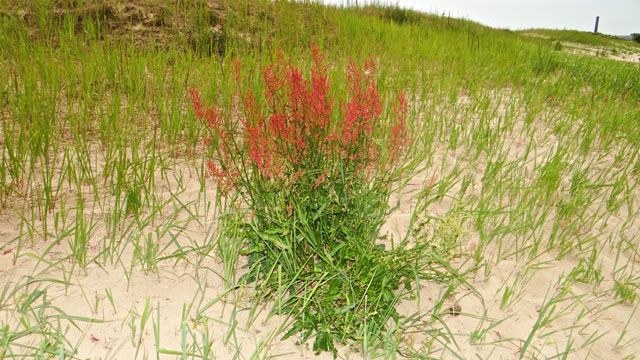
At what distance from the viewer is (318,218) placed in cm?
202

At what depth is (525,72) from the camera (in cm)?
526

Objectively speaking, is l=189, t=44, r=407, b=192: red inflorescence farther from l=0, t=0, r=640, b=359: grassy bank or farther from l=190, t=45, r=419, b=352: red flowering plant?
l=0, t=0, r=640, b=359: grassy bank

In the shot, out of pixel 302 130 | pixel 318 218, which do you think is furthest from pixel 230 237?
pixel 302 130

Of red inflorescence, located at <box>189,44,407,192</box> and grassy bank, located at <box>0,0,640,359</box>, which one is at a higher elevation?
red inflorescence, located at <box>189,44,407,192</box>

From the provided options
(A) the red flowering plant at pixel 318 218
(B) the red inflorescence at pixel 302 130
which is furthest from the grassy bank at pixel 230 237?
(B) the red inflorescence at pixel 302 130

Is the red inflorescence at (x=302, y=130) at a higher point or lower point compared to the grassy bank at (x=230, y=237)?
higher

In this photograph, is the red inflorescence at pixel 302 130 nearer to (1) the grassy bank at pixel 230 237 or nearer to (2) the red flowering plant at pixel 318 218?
(2) the red flowering plant at pixel 318 218

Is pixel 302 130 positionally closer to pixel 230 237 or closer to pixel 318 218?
pixel 318 218

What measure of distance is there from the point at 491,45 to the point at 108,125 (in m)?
6.39

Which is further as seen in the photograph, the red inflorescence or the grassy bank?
the red inflorescence

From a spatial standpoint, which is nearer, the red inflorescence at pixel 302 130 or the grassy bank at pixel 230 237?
the grassy bank at pixel 230 237

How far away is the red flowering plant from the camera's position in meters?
1.80

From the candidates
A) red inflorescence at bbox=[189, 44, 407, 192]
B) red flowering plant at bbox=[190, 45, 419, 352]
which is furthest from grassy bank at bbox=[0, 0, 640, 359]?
red inflorescence at bbox=[189, 44, 407, 192]

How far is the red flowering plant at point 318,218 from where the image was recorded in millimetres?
1796
